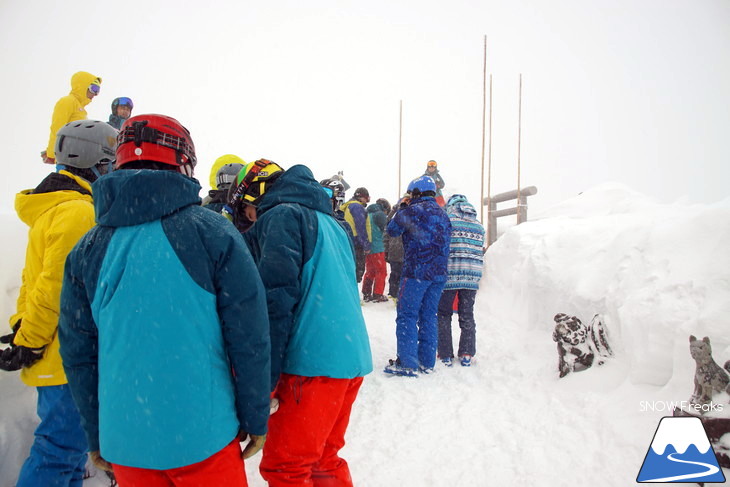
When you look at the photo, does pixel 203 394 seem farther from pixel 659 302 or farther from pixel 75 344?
pixel 659 302

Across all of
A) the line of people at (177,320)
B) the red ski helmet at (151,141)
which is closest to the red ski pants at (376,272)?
the line of people at (177,320)

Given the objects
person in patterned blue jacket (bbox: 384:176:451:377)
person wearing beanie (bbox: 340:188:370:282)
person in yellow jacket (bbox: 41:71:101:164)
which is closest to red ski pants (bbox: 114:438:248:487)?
person in patterned blue jacket (bbox: 384:176:451:377)

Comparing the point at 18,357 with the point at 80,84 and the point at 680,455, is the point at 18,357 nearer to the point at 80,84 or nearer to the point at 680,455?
the point at 80,84

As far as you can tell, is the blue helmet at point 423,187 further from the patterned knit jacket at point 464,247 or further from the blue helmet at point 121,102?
the blue helmet at point 121,102

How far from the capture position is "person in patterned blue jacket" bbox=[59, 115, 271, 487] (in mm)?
1339

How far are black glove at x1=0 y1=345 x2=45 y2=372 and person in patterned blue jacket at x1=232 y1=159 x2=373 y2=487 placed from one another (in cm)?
117

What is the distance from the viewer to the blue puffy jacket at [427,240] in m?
4.53

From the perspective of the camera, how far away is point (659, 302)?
363 cm

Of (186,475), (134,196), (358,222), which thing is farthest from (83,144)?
(358,222)

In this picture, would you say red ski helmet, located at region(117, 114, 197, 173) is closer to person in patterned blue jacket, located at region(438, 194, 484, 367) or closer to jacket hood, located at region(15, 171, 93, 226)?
jacket hood, located at region(15, 171, 93, 226)

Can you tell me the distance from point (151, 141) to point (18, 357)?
4.53 feet

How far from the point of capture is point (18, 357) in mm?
1974

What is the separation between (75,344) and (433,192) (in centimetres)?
386

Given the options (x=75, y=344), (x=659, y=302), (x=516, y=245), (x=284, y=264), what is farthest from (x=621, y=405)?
(x=516, y=245)
